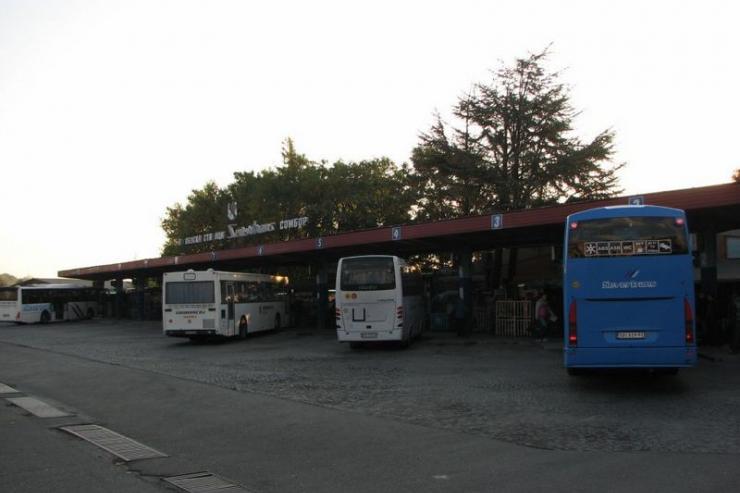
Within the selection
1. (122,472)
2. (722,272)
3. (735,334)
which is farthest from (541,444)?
(722,272)

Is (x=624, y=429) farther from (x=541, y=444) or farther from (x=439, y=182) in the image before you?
(x=439, y=182)

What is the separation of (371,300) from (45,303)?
1346 inches

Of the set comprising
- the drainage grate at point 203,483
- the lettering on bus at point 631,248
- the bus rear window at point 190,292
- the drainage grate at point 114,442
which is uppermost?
the lettering on bus at point 631,248

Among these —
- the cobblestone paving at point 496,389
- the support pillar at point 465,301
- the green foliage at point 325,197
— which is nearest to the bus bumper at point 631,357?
the cobblestone paving at point 496,389

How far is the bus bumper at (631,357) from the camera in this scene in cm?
1080

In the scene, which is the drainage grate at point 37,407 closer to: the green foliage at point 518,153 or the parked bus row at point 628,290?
the parked bus row at point 628,290

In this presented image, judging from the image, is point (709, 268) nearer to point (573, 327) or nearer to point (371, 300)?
point (573, 327)

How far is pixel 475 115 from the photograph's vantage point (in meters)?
33.7

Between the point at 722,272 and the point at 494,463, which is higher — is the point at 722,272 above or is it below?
above

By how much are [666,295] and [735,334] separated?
23.3 ft

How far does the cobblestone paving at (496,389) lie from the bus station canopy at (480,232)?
374 centimetres

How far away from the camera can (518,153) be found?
32.7 m

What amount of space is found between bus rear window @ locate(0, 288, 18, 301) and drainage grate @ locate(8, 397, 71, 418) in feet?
118

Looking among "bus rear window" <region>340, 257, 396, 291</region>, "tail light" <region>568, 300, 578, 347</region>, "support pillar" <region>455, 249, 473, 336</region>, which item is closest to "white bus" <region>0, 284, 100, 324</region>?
"support pillar" <region>455, 249, 473, 336</region>
